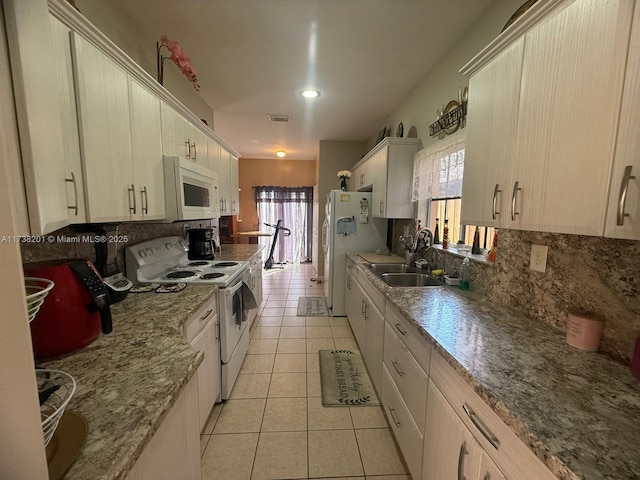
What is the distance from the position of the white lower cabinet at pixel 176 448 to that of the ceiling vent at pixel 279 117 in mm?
3442

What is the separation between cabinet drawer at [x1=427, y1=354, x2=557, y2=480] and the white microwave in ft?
5.70

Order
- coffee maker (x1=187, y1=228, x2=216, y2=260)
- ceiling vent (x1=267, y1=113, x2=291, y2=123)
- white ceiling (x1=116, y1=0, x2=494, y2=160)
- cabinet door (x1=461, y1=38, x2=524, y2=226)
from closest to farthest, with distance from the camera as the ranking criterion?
cabinet door (x1=461, y1=38, x2=524, y2=226) < white ceiling (x1=116, y1=0, x2=494, y2=160) < coffee maker (x1=187, y1=228, x2=216, y2=260) < ceiling vent (x1=267, y1=113, x2=291, y2=123)

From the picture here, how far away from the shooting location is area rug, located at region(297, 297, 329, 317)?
3.69 m

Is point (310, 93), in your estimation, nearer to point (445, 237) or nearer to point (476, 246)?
point (445, 237)

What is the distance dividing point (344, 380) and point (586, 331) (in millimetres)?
1705

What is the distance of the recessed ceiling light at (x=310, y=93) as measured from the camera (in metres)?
2.91

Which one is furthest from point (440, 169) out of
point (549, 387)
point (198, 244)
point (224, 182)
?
point (198, 244)

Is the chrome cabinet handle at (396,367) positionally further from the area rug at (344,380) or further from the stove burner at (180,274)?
the stove burner at (180,274)

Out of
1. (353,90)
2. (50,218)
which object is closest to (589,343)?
(50,218)

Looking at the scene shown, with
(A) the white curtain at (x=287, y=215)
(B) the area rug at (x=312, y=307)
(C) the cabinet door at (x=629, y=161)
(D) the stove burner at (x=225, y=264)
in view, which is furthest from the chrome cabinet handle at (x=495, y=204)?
(A) the white curtain at (x=287, y=215)

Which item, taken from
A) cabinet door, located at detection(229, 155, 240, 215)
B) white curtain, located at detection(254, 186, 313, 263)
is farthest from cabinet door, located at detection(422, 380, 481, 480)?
white curtain, located at detection(254, 186, 313, 263)

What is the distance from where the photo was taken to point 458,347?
104 centimetres

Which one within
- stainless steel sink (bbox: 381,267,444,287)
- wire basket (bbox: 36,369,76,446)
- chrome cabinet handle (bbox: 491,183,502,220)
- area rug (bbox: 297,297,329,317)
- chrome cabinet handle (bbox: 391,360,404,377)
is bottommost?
area rug (bbox: 297,297,329,317)

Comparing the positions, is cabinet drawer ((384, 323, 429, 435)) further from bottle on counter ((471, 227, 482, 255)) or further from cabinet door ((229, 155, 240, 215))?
cabinet door ((229, 155, 240, 215))
